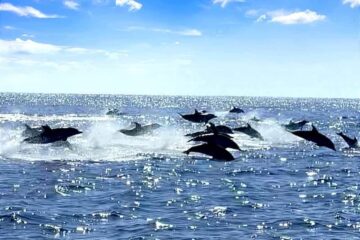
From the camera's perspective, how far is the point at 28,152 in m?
41.4

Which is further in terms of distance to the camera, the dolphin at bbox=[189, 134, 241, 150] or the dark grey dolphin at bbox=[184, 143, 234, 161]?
the dolphin at bbox=[189, 134, 241, 150]

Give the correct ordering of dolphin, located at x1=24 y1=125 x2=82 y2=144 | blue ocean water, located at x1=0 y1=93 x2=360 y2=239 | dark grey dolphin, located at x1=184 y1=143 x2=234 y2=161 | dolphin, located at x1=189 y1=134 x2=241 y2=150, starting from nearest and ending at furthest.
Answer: blue ocean water, located at x1=0 y1=93 x2=360 y2=239 < dark grey dolphin, located at x1=184 y1=143 x2=234 y2=161 < dolphin, located at x1=189 y1=134 x2=241 y2=150 < dolphin, located at x1=24 y1=125 x2=82 y2=144

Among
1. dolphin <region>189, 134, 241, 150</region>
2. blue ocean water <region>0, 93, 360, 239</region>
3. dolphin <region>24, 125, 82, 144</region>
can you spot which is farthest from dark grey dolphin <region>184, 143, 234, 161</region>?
dolphin <region>24, 125, 82, 144</region>

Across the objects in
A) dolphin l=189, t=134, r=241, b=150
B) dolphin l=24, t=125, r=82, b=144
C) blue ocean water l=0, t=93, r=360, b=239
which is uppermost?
dolphin l=189, t=134, r=241, b=150

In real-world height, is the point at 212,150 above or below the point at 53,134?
above

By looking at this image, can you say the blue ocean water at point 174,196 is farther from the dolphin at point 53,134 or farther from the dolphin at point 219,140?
the dolphin at point 219,140

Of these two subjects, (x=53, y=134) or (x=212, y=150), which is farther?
(x=53, y=134)

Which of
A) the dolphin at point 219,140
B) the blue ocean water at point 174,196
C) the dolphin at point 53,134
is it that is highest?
the dolphin at point 219,140

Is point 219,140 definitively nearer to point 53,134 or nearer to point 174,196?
point 174,196

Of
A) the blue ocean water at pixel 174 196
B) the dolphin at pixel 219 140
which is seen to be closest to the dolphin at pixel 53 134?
the blue ocean water at pixel 174 196

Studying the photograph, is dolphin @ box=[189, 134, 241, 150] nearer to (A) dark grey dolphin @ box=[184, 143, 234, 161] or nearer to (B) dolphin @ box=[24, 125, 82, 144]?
(A) dark grey dolphin @ box=[184, 143, 234, 161]

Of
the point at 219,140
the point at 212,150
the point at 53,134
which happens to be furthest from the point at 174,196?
the point at 53,134

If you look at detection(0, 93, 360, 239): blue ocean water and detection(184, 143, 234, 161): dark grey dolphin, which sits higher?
detection(184, 143, 234, 161): dark grey dolphin

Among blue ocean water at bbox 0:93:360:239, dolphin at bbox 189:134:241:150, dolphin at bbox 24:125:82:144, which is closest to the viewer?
blue ocean water at bbox 0:93:360:239
